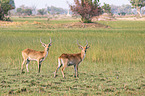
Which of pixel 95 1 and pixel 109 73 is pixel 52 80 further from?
pixel 95 1

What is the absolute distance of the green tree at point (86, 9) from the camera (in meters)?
49.1

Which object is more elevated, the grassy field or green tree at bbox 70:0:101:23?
green tree at bbox 70:0:101:23

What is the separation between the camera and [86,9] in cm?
4900

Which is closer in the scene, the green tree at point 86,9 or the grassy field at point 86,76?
the grassy field at point 86,76

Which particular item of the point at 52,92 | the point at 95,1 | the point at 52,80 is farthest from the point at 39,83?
the point at 95,1

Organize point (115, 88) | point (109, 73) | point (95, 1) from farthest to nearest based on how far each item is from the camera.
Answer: point (95, 1) → point (109, 73) → point (115, 88)

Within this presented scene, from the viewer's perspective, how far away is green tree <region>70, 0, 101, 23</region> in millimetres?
49094

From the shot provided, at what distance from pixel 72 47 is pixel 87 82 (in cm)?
1005

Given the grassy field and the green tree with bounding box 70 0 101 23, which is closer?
the grassy field

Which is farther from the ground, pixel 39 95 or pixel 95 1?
pixel 95 1

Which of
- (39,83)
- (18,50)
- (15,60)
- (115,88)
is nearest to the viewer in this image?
(115,88)

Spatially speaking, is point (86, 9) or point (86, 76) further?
point (86, 9)

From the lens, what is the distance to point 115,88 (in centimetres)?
1005

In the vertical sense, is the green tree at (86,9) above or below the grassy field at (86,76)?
above
